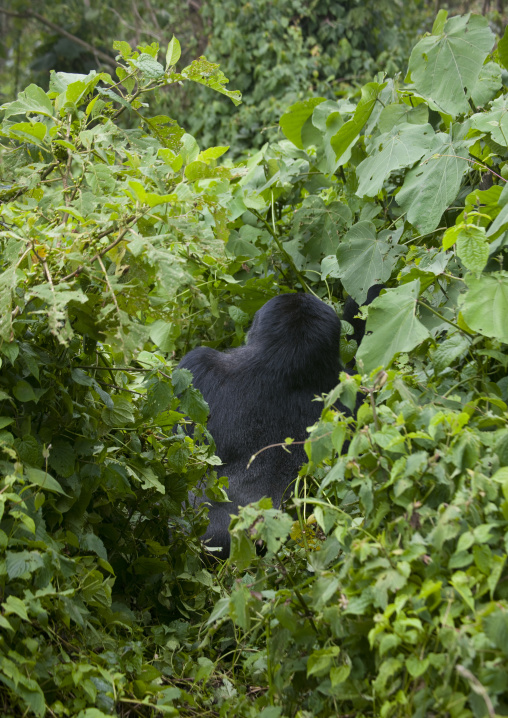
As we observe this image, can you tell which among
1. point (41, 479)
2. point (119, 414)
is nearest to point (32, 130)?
point (119, 414)

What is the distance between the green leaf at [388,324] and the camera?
1627mm

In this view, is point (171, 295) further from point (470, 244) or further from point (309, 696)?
point (309, 696)

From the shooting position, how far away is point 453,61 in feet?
7.20

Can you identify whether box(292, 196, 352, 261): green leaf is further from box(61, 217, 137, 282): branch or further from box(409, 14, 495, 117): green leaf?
box(61, 217, 137, 282): branch

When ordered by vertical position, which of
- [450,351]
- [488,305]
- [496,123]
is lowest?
[450,351]

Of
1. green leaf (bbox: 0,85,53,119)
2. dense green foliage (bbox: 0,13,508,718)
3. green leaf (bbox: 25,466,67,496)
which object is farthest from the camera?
green leaf (bbox: 0,85,53,119)

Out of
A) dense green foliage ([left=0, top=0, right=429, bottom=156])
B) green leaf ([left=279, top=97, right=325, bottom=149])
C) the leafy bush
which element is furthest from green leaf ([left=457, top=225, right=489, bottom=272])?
the leafy bush

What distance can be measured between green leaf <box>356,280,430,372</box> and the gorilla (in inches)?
25.8

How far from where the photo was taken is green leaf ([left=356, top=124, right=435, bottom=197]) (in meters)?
2.22

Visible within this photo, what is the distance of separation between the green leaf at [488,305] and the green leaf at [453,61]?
92 centimetres

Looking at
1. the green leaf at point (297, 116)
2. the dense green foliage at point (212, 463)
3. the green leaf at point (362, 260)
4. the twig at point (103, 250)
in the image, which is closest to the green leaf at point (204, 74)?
the dense green foliage at point (212, 463)

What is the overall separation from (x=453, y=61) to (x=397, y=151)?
32 cm

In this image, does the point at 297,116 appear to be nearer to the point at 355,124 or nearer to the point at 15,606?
the point at 355,124

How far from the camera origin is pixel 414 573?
46.4 inches
